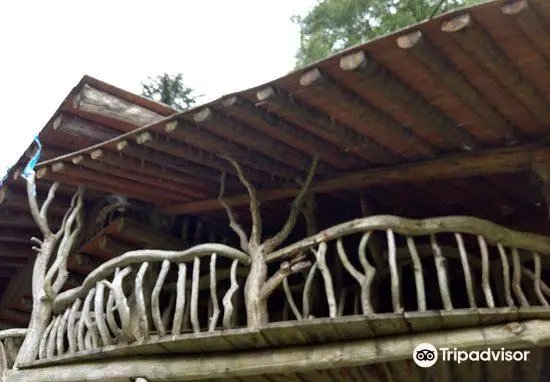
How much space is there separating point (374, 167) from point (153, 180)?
2.17 m

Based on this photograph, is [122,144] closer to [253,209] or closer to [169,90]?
[253,209]

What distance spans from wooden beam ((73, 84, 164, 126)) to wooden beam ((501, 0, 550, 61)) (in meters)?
3.76

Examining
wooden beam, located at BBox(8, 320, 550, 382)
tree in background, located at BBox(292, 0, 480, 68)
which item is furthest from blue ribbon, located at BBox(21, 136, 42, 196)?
tree in background, located at BBox(292, 0, 480, 68)

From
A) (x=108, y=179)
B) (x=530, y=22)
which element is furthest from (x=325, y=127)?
(x=108, y=179)

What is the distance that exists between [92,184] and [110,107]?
781mm

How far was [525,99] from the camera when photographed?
3.81 metres

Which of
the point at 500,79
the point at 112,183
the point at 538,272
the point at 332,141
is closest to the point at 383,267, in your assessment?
the point at 332,141

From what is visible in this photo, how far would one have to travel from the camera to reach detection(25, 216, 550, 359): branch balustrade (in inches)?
149

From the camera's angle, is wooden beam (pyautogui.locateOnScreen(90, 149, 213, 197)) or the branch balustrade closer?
the branch balustrade

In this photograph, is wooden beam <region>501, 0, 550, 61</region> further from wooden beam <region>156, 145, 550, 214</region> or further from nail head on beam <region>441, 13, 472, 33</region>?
wooden beam <region>156, 145, 550, 214</region>

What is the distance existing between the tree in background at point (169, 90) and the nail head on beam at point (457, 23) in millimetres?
7318

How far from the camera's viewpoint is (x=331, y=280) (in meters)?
4.15

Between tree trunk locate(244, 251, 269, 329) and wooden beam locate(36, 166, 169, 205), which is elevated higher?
wooden beam locate(36, 166, 169, 205)

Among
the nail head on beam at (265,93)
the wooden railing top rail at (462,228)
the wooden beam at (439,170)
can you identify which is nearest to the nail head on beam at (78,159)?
the wooden beam at (439,170)
